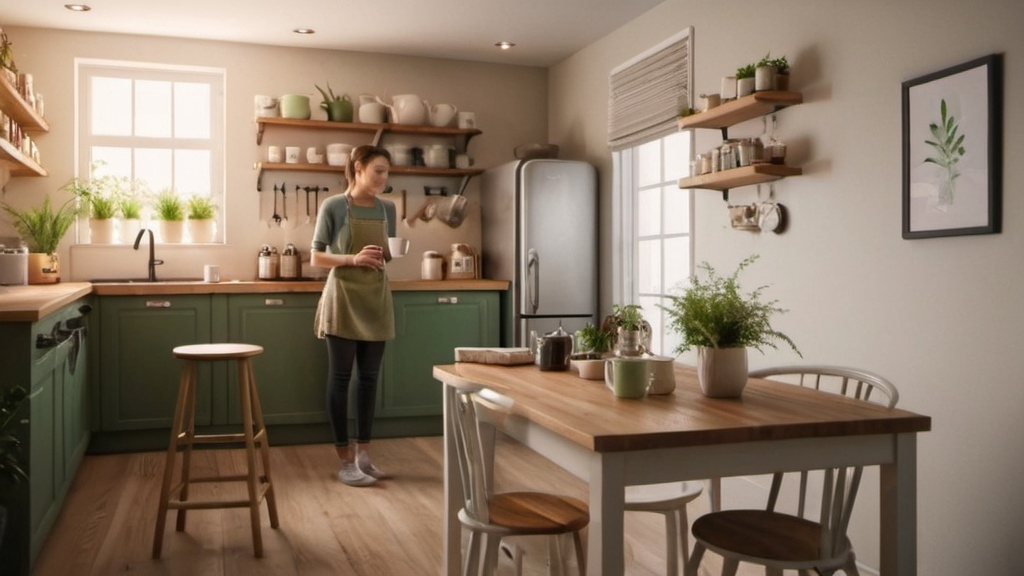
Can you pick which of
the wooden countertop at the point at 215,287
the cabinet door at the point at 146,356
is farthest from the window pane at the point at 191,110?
the cabinet door at the point at 146,356

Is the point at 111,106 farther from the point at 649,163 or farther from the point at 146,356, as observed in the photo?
the point at 649,163

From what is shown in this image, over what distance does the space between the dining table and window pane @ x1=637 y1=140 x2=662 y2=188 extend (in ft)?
9.63

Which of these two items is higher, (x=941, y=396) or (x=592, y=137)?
(x=592, y=137)

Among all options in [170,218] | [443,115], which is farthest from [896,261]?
[170,218]

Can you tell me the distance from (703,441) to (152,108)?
4858 mm

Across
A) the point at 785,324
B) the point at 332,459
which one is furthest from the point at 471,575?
the point at 332,459

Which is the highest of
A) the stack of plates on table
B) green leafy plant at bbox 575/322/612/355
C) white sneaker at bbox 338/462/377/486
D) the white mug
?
the white mug

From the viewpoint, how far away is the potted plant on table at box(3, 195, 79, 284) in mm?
4645

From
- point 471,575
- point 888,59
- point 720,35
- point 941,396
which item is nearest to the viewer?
point 471,575

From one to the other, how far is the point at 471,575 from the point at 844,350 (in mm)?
1803

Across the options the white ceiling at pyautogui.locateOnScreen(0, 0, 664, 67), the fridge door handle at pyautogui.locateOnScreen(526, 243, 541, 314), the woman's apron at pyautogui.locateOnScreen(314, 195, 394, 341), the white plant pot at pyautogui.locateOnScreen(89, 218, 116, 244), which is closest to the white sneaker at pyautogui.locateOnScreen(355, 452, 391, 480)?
the woman's apron at pyautogui.locateOnScreen(314, 195, 394, 341)

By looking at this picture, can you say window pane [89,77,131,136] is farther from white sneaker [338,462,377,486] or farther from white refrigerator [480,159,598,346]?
white sneaker [338,462,377,486]

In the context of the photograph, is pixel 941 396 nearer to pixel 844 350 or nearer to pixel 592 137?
pixel 844 350

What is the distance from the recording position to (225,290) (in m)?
4.91
